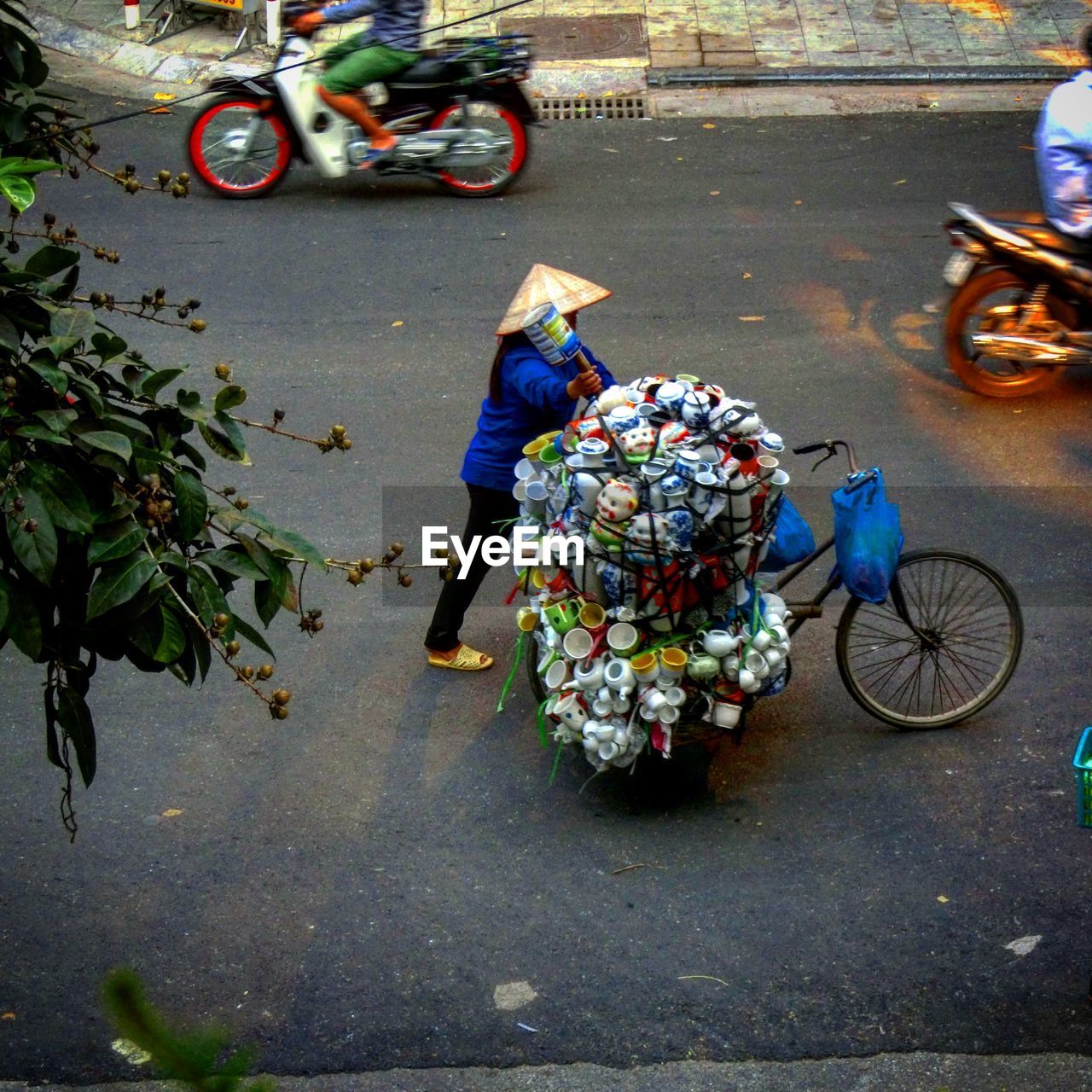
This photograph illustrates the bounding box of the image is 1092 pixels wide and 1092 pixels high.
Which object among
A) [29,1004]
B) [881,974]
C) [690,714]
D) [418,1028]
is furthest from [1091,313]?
[29,1004]

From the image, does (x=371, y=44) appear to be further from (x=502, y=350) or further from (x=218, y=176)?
(x=502, y=350)

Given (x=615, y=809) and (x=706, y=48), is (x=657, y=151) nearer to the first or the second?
(x=706, y=48)

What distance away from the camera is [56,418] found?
295 centimetres

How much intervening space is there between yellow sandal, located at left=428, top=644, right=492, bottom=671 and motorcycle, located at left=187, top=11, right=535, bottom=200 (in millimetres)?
5555

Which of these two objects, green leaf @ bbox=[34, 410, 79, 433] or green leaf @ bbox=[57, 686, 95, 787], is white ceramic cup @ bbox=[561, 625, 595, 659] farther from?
green leaf @ bbox=[34, 410, 79, 433]

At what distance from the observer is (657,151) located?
439 inches

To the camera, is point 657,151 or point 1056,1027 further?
point 657,151

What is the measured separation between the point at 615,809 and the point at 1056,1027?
158cm

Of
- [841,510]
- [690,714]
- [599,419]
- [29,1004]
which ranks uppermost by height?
[599,419]

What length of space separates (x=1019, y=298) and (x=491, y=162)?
4299 millimetres

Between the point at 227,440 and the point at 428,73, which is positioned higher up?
the point at 428,73

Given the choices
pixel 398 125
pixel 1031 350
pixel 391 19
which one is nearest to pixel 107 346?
pixel 1031 350

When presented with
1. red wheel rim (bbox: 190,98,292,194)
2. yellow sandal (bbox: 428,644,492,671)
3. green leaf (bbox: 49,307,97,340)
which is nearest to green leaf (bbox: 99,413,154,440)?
green leaf (bbox: 49,307,97,340)

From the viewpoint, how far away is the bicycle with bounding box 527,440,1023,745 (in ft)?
16.9
